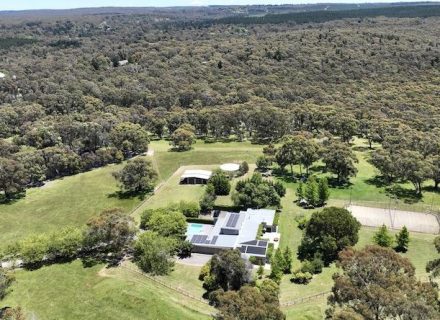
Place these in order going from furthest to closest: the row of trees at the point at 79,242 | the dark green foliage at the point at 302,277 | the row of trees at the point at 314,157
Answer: the row of trees at the point at 314,157 → the row of trees at the point at 79,242 → the dark green foliage at the point at 302,277

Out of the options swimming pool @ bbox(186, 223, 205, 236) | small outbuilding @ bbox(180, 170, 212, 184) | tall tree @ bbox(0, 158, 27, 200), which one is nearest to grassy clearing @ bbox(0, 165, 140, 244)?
tall tree @ bbox(0, 158, 27, 200)

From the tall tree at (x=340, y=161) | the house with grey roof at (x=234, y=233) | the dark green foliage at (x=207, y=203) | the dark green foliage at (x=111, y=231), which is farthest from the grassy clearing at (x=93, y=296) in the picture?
the tall tree at (x=340, y=161)

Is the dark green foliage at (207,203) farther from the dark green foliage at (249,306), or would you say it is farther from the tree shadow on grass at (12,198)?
the tree shadow on grass at (12,198)

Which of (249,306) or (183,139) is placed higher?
(249,306)

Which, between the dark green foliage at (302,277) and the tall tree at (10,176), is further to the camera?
the tall tree at (10,176)

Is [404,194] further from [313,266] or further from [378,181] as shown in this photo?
[313,266]

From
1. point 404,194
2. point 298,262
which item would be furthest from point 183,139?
point 298,262
